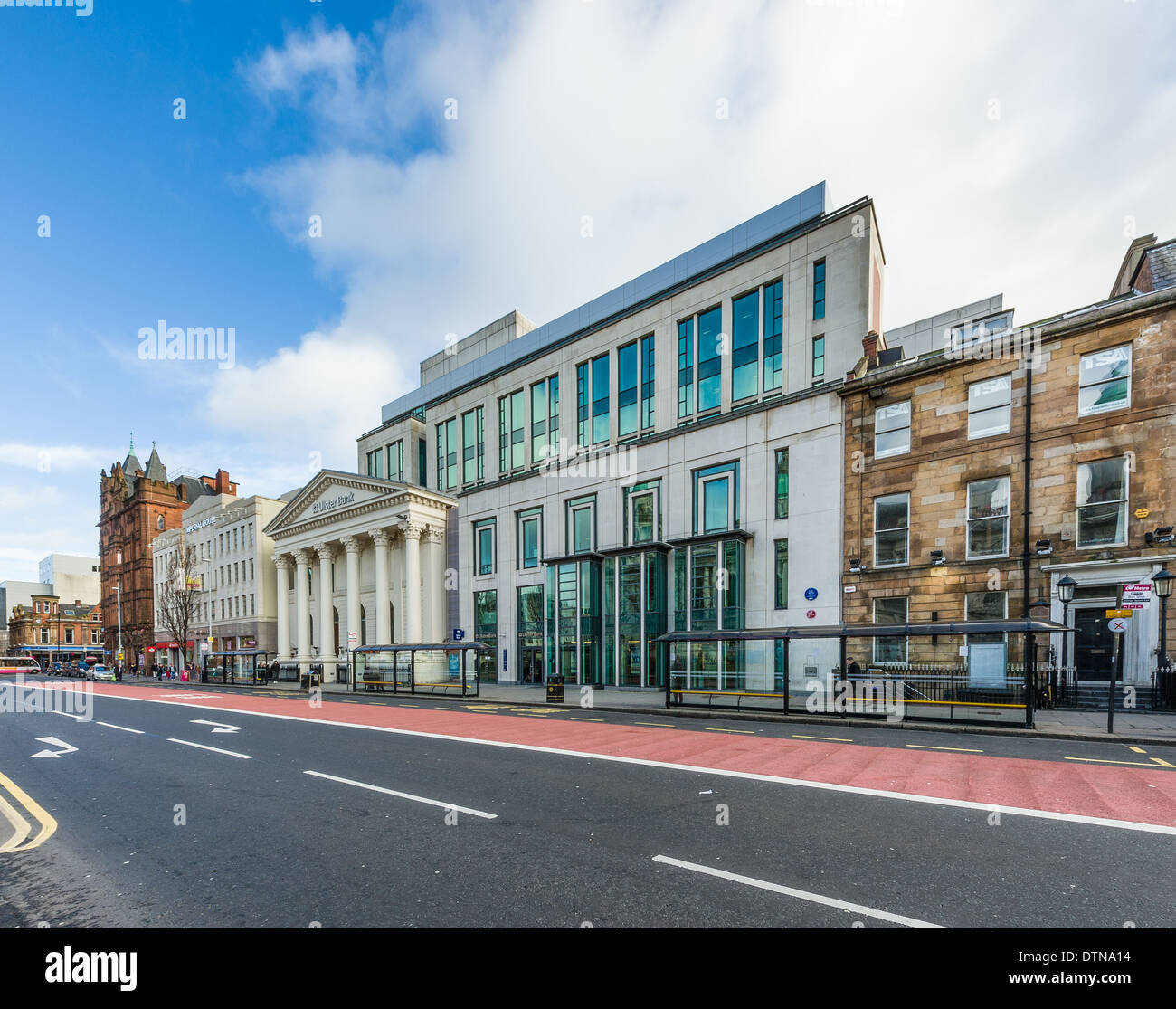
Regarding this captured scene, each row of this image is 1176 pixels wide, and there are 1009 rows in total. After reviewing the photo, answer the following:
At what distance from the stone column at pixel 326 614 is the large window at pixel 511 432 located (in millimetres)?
16986

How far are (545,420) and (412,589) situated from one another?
13822mm

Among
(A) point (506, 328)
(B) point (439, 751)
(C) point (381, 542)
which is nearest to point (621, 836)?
(B) point (439, 751)

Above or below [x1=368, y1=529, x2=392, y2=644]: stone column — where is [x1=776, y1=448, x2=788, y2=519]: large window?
above

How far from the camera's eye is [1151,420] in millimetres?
16438

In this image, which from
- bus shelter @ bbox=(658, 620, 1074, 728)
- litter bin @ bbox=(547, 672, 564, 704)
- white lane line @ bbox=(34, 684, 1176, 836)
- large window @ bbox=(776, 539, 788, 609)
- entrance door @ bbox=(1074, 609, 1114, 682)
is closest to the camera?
white lane line @ bbox=(34, 684, 1176, 836)

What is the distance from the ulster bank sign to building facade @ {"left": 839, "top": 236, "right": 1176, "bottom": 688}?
3308cm

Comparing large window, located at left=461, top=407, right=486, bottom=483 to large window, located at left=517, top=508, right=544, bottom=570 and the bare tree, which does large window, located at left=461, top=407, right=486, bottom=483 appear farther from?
the bare tree

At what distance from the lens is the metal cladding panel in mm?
24641

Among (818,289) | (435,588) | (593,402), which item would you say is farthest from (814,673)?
(435,588)

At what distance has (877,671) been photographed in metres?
17.9

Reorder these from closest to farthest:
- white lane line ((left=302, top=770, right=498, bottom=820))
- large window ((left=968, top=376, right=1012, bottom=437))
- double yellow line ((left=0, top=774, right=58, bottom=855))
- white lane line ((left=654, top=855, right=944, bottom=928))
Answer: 1. white lane line ((left=654, top=855, right=944, bottom=928))
2. double yellow line ((left=0, top=774, right=58, bottom=855))
3. white lane line ((left=302, top=770, right=498, bottom=820))
4. large window ((left=968, top=376, right=1012, bottom=437))

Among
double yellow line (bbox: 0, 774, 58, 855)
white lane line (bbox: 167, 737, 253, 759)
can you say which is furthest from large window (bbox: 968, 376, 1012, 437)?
double yellow line (bbox: 0, 774, 58, 855)

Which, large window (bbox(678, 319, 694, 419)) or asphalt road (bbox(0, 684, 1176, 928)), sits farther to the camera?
large window (bbox(678, 319, 694, 419))
